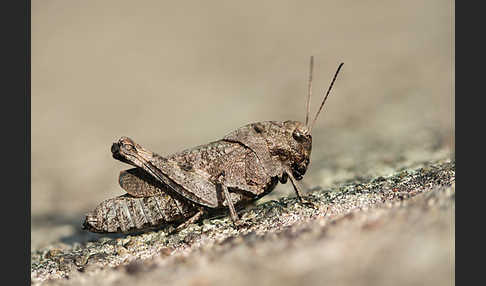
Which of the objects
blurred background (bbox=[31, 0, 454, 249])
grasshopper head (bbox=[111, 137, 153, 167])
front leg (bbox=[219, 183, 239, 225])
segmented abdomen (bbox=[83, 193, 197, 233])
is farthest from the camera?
blurred background (bbox=[31, 0, 454, 249])

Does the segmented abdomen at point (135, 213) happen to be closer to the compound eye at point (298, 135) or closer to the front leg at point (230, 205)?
the front leg at point (230, 205)

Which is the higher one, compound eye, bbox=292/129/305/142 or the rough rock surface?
compound eye, bbox=292/129/305/142

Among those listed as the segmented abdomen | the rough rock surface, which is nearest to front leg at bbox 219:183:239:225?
the rough rock surface

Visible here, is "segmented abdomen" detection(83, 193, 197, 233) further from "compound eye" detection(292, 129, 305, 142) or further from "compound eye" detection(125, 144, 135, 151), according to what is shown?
"compound eye" detection(292, 129, 305, 142)

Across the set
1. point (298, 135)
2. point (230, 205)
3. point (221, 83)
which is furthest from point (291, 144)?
point (221, 83)

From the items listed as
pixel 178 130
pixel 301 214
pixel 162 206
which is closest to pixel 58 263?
pixel 162 206

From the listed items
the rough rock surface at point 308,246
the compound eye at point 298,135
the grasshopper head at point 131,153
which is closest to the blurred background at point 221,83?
the rough rock surface at point 308,246

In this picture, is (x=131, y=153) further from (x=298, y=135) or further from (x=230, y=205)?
(x=298, y=135)
